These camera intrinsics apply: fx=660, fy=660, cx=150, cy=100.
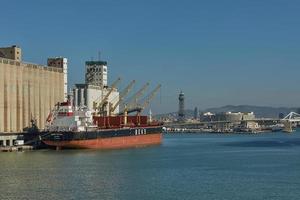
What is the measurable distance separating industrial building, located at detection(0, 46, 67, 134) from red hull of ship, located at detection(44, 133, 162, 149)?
62.0 feet

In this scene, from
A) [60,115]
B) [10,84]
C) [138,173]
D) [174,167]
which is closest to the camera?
[138,173]

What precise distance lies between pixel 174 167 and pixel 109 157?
15.4 meters

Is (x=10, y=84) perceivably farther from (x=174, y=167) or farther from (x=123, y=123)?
(x=174, y=167)

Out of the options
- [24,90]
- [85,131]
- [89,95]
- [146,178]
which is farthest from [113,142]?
[89,95]

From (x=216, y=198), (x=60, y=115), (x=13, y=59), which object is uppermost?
(x=13, y=59)

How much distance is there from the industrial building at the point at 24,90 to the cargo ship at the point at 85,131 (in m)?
13.3

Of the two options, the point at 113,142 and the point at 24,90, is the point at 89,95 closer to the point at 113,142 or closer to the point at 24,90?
the point at 24,90

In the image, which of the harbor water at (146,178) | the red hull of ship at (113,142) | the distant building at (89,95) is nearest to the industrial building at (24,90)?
the red hull of ship at (113,142)

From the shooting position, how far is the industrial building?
11206cm

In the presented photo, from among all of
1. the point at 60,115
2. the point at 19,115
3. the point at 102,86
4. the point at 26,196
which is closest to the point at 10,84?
the point at 19,115

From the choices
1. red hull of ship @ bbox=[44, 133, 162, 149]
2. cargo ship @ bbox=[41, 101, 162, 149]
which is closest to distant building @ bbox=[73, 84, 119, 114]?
red hull of ship @ bbox=[44, 133, 162, 149]

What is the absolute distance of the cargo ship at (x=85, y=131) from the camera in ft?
312

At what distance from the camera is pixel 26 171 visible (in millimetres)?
61656

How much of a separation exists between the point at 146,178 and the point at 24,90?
66.2 meters
